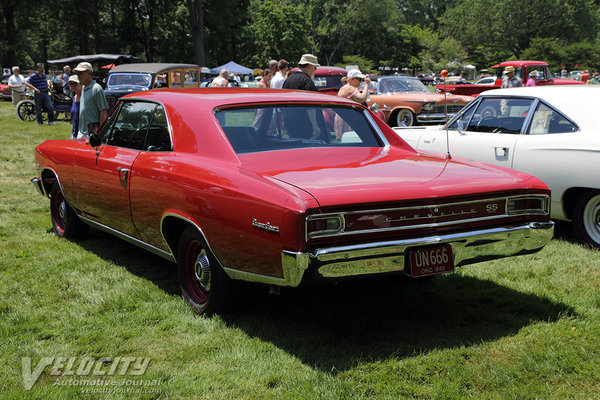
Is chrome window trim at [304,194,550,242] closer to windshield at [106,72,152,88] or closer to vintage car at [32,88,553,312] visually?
vintage car at [32,88,553,312]

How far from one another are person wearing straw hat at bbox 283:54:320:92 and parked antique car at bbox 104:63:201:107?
9276 millimetres

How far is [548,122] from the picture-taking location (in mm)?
6281

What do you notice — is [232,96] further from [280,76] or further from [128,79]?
[128,79]

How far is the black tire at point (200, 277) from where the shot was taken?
158 inches

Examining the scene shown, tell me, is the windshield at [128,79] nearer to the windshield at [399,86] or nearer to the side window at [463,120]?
the windshield at [399,86]

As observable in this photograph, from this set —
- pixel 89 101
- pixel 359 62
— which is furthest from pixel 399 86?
pixel 359 62

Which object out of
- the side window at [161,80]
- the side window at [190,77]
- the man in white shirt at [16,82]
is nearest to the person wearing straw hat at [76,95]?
the side window at [161,80]

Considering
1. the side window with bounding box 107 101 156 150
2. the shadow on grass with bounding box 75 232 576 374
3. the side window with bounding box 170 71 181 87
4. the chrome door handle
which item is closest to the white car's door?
the shadow on grass with bounding box 75 232 576 374

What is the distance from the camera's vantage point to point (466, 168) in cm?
411

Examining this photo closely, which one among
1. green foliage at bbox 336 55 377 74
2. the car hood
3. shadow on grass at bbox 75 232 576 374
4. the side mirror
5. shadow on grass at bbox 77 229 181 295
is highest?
green foliage at bbox 336 55 377 74

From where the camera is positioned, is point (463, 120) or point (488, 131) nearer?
point (488, 131)

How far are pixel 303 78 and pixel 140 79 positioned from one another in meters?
10.4

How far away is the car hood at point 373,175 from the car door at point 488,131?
227 centimetres

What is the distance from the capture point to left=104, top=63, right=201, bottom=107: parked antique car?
60.1 feet
